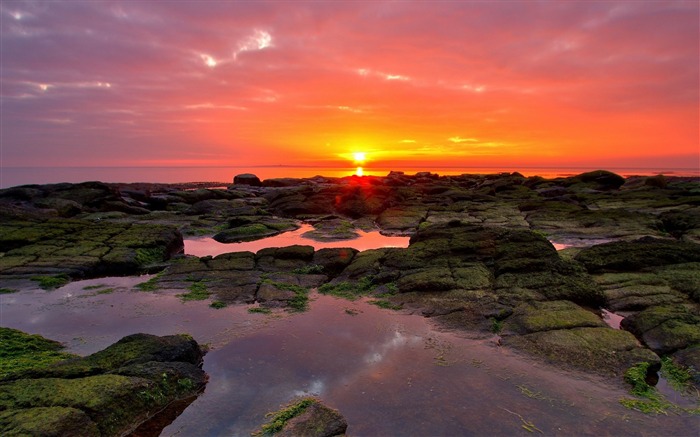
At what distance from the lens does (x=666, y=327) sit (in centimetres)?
724

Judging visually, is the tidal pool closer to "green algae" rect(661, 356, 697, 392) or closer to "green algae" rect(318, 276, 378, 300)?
"green algae" rect(318, 276, 378, 300)

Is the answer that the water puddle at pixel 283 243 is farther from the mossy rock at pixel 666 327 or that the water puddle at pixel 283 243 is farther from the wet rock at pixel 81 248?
the mossy rock at pixel 666 327

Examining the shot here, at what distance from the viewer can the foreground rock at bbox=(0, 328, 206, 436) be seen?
178 inches

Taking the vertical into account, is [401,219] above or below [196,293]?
above

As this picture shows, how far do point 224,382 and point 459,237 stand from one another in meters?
9.28

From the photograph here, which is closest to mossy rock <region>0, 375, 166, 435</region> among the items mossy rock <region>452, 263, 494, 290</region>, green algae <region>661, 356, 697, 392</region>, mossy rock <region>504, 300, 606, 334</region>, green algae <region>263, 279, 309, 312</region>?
green algae <region>263, 279, 309, 312</region>

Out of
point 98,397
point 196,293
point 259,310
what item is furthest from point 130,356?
point 196,293

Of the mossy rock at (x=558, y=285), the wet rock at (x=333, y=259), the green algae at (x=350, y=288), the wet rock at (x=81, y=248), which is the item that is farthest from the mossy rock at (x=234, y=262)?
the mossy rock at (x=558, y=285)

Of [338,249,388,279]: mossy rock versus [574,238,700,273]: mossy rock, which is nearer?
[574,238,700,273]: mossy rock

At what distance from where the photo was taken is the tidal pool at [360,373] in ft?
16.8

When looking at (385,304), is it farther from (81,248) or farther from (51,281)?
(81,248)

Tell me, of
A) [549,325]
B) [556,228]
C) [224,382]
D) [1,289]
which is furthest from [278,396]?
[556,228]

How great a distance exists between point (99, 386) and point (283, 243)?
39.7 ft

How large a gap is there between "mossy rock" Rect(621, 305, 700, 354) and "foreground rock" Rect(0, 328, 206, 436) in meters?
7.61
